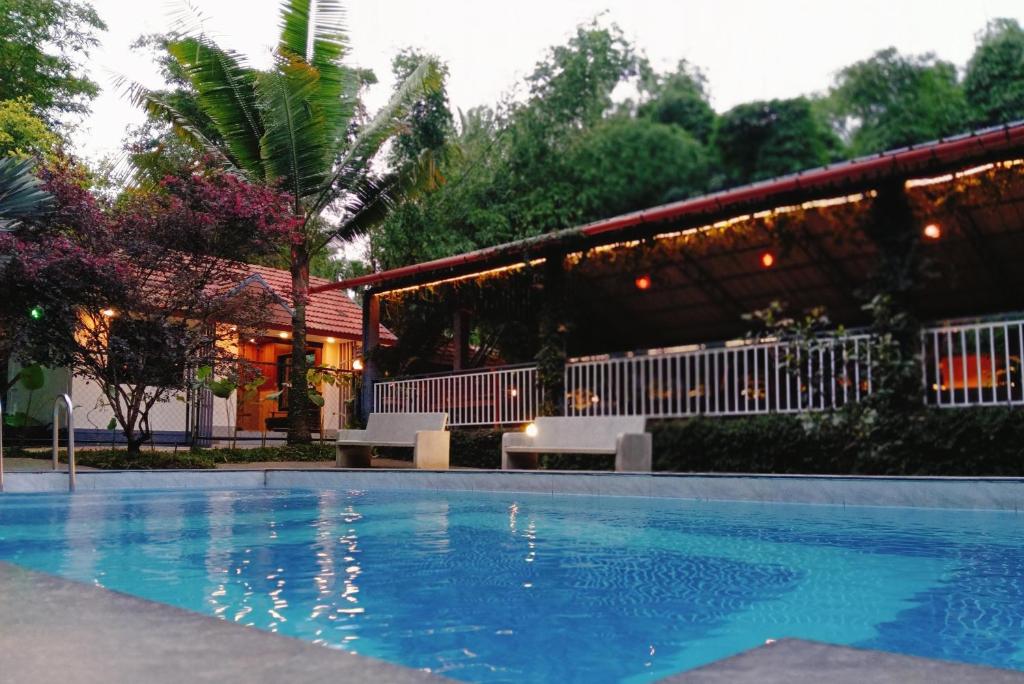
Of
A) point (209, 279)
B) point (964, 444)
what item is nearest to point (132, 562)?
point (964, 444)

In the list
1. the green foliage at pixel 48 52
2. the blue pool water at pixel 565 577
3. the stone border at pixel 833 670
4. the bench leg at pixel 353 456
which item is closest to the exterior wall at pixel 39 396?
the bench leg at pixel 353 456

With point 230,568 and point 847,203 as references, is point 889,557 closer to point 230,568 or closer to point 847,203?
point 230,568

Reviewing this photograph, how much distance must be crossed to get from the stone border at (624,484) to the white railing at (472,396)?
10.1ft

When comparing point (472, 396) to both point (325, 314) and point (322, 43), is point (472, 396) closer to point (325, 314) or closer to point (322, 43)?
point (322, 43)

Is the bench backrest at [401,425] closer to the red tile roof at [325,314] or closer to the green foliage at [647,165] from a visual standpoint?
the red tile roof at [325,314]

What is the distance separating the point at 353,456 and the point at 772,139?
40363 mm

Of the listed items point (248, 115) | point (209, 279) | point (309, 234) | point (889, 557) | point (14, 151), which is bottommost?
point (889, 557)

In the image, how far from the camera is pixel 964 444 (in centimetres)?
891

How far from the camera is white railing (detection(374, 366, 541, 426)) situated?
1398 cm

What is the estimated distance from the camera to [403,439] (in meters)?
13.6

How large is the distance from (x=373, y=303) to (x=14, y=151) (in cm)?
1264

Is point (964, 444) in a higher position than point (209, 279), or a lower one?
lower

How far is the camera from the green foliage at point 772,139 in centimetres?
4819

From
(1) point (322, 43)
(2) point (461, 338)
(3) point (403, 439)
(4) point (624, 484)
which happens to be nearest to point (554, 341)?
(3) point (403, 439)
